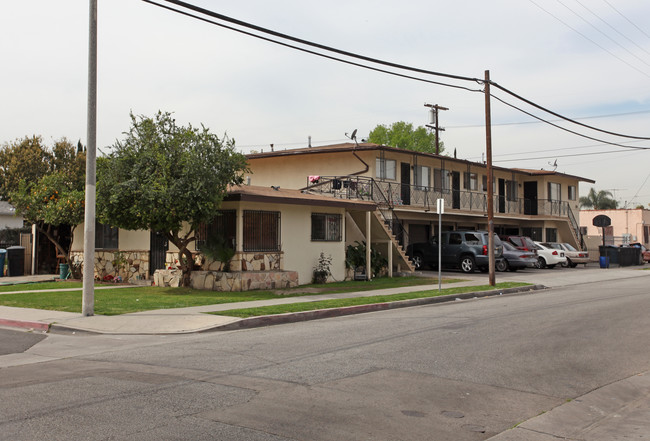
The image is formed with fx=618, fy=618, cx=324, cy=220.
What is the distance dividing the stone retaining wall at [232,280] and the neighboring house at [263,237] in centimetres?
36

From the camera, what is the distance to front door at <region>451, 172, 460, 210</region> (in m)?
36.3

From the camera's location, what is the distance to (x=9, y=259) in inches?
1003

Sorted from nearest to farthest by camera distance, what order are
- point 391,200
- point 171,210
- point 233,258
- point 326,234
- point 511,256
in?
1. point 171,210
2. point 233,258
3. point 326,234
4. point 391,200
5. point 511,256

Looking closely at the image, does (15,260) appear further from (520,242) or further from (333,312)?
(520,242)

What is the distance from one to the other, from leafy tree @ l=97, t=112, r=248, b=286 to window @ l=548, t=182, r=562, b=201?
1249 inches

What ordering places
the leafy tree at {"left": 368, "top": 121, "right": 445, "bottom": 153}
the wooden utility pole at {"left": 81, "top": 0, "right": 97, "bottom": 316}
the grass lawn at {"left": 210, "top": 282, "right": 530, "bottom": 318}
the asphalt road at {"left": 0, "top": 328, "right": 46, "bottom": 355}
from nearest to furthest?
the asphalt road at {"left": 0, "top": 328, "right": 46, "bottom": 355} → the wooden utility pole at {"left": 81, "top": 0, "right": 97, "bottom": 316} → the grass lawn at {"left": 210, "top": 282, "right": 530, "bottom": 318} → the leafy tree at {"left": 368, "top": 121, "right": 445, "bottom": 153}

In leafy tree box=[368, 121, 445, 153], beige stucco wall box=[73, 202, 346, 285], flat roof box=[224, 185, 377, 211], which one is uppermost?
leafy tree box=[368, 121, 445, 153]

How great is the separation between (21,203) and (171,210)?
29.5ft

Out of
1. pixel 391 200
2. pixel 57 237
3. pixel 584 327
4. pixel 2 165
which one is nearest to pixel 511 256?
pixel 391 200

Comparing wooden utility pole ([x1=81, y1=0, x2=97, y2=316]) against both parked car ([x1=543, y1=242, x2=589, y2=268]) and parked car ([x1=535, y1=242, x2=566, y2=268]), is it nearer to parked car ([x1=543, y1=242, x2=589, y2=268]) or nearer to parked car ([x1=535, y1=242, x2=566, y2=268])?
parked car ([x1=535, y1=242, x2=566, y2=268])

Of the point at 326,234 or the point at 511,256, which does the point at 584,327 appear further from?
the point at 511,256

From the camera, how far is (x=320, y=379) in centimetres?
777

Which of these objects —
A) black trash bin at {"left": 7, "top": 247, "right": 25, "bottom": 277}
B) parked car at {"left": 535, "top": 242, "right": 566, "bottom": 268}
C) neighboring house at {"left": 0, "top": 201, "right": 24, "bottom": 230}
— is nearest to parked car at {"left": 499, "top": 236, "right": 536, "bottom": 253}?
parked car at {"left": 535, "top": 242, "right": 566, "bottom": 268}

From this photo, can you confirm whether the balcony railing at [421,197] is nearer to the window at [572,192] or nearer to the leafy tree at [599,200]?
the window at [572,192]
